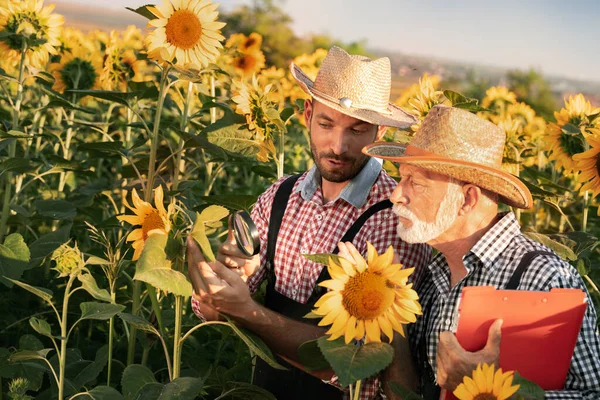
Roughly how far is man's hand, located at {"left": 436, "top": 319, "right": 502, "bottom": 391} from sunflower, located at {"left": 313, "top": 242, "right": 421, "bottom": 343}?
0.10 metres

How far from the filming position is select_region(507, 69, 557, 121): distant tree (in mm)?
15277

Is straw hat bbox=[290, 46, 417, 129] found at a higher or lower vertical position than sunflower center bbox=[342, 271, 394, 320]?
higher

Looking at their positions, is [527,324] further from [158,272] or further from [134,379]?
[134,379]

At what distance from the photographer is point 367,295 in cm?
186

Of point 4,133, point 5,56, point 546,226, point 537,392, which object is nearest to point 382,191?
point 537,392

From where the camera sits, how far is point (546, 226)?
4621 mm

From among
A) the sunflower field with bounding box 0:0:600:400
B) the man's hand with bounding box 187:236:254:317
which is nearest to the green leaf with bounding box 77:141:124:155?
the sunflower field with bounding box 0:0:600:400

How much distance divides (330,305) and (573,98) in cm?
173

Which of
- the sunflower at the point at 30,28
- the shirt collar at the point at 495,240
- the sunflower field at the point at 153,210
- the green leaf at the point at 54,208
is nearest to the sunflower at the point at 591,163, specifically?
the sunflower field at the point at 153,210

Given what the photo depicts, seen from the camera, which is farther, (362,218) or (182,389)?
(362,218)

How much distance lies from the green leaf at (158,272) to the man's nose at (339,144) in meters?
0.63

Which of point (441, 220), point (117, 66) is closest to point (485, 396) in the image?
point (441, 220)

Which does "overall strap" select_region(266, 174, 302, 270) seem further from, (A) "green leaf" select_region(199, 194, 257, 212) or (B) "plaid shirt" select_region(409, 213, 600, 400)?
(B) "plaid shirt" select_region(409, 213, 600, 400)

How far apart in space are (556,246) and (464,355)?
91cm
